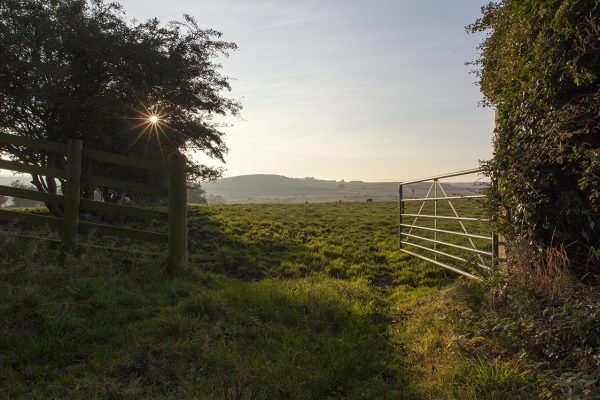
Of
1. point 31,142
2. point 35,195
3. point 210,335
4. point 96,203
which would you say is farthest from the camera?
point 96,203

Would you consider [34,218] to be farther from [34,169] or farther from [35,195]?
[34,169]

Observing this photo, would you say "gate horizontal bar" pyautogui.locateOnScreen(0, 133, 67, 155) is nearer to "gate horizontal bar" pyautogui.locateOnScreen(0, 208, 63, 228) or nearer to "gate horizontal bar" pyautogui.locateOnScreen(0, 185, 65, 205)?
"gate horizontal bar" pyautogui.locateOnScreen(0, 185, 65, 205)

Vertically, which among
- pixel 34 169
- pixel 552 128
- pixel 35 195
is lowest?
pixel 35 195

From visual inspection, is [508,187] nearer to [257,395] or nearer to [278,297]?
[278,297]

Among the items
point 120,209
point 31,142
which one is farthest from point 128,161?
point 31,142

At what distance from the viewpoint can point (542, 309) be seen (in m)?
3.90

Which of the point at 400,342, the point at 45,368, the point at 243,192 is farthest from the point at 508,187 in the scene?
the point at 243,192

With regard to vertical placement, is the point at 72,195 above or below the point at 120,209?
above

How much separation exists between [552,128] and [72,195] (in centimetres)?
673

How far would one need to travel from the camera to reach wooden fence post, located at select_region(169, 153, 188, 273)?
6312mm

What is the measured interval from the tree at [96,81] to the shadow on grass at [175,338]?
5.16 meters

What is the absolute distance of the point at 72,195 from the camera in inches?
247

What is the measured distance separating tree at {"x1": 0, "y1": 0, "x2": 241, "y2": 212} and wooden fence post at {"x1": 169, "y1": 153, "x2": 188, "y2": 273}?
4.41 meters

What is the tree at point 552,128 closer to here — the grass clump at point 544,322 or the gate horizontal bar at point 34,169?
the grass clump at point 544,322
